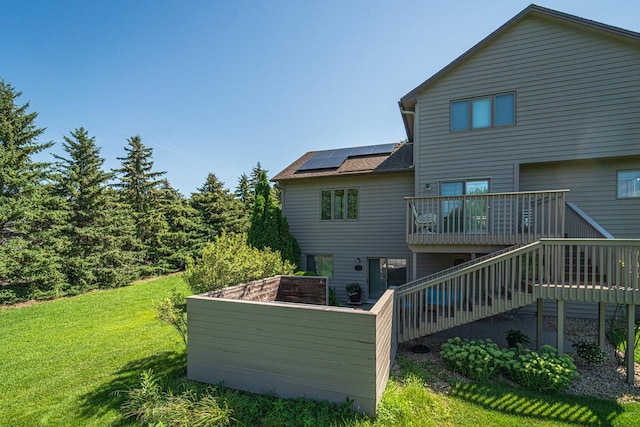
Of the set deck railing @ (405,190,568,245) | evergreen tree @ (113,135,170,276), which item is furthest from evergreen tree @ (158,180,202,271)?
deck railing @ (405,190,568,245)

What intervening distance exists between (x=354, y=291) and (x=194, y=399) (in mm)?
7191

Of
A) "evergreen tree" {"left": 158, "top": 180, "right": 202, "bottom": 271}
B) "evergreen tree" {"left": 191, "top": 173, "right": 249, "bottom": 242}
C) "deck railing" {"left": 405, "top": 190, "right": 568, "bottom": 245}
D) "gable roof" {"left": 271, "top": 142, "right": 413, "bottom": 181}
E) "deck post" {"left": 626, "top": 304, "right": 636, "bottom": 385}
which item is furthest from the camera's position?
"evergreen tree" {"left": 191, "top": 173, "right": 249, "bottom": 242}

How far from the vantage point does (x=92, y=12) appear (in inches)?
314

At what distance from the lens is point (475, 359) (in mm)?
4770

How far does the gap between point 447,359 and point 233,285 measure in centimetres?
463

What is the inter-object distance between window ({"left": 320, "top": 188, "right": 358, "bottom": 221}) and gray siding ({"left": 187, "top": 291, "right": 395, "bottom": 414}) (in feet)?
20.7

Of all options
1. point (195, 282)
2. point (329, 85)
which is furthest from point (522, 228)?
point (329, 85)

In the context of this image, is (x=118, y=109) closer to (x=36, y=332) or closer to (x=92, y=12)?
(x=92, y=12)

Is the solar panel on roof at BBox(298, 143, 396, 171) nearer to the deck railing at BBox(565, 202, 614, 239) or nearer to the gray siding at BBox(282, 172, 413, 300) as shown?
the gray siding at BBox(282, 172, 413, 300)

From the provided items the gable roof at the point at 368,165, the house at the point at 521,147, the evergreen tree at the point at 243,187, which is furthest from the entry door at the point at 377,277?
the evergreen tree at the point at 243,187

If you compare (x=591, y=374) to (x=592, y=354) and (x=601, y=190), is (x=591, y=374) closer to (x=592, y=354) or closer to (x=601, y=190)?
(x=592, y=354)

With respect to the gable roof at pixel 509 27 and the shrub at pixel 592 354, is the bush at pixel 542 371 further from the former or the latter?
the gable roof at pixel 509 27

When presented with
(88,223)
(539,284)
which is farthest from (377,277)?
(88,223)

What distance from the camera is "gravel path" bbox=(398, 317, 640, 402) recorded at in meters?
4.28
